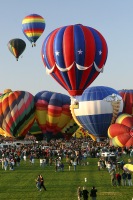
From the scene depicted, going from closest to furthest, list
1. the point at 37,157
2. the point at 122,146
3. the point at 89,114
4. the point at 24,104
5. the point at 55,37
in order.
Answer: the point at 37,157 < the point at 122,146 < the point at 55,37 < the point at 89,114 < the point at 24,104

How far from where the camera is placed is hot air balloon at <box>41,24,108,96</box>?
158 ft

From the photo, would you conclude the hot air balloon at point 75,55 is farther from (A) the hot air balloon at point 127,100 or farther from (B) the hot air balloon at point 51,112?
(A) the hot air balloon at point 127,100

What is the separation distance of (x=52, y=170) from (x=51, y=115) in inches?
1049

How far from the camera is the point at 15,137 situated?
59719 mm

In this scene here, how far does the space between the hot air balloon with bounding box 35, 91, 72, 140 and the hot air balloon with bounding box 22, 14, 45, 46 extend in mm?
10309

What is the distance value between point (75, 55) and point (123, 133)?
9823 mm

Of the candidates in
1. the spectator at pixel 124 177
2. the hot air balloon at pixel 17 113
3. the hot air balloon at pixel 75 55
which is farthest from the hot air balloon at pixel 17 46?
the spectator at pixel 124 177

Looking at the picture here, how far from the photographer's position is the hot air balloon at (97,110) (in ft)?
175

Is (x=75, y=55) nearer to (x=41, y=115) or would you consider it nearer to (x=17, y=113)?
(x=17, y=113)

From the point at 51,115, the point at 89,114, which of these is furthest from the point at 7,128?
the point at 89,114

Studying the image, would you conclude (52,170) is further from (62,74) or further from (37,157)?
(62,74)

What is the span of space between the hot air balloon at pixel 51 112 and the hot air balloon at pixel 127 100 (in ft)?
24.9

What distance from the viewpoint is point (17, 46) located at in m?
67.1

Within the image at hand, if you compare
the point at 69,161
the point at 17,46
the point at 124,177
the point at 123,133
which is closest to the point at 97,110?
the point at 123,133
